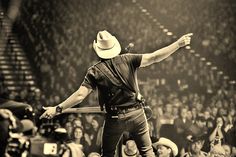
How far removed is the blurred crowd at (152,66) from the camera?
3.97 m

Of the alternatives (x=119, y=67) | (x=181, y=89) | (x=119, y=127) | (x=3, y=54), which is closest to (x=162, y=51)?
(x=119, y=67)

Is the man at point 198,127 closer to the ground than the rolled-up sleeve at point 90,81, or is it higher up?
closer to the ground

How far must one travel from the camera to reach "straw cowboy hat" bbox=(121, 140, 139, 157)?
3684 mm

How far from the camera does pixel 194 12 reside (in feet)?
13.9

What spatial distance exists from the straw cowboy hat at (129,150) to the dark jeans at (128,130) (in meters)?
0.25

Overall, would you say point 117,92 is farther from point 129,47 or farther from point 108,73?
point 129,47

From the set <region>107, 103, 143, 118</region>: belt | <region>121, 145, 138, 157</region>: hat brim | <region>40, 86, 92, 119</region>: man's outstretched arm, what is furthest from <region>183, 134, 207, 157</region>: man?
<region>40, 86, 92, 119</region>: man's outstretched arm

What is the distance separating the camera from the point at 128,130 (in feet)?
11.2

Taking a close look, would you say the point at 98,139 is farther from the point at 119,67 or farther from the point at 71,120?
the point at 119,67

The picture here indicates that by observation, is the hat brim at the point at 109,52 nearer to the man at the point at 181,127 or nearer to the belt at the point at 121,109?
the belt at the point at 121,109

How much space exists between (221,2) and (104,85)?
159cm

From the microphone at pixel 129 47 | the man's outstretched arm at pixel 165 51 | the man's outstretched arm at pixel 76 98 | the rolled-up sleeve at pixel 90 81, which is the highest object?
the microphone at pixel 129 47

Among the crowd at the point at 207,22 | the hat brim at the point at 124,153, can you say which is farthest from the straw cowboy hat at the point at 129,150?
the crowd at the point at 207,22

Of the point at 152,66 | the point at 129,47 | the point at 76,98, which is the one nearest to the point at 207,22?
the point at 152,66
